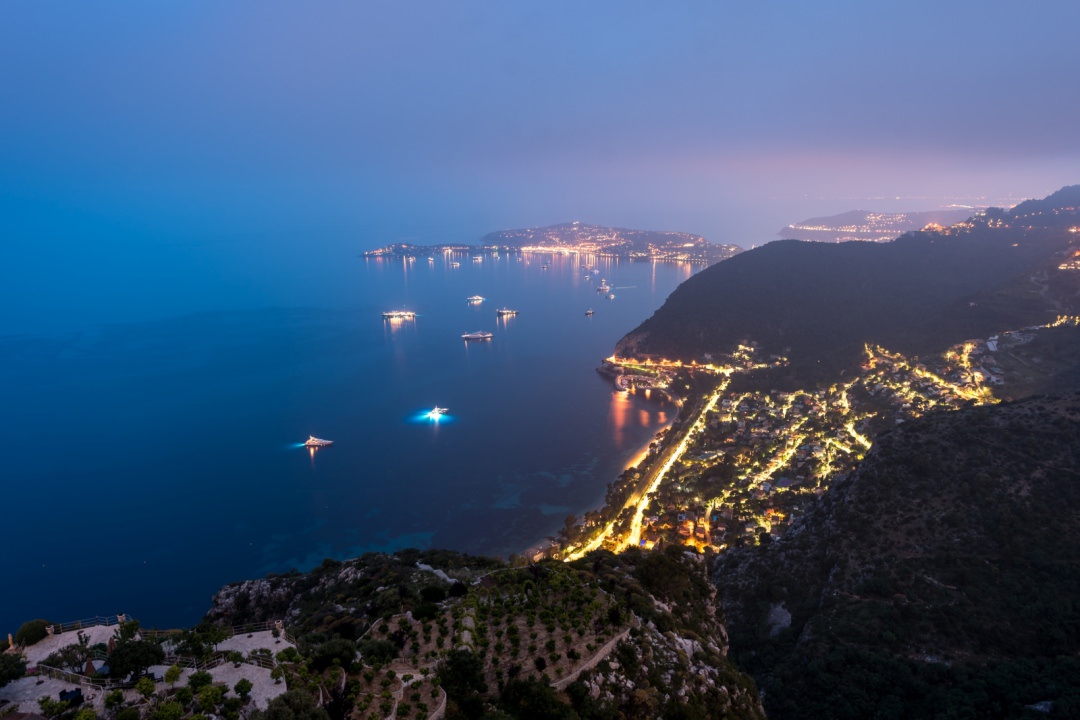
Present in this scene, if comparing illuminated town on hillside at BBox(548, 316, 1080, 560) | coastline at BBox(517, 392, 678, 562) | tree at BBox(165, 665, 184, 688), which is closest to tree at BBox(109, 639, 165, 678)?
tree at BBox(165, 665, 184, 688)

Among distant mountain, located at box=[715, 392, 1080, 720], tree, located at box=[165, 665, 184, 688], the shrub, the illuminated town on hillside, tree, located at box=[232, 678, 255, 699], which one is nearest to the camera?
tree, located at box=[232, 678, 255, 699]

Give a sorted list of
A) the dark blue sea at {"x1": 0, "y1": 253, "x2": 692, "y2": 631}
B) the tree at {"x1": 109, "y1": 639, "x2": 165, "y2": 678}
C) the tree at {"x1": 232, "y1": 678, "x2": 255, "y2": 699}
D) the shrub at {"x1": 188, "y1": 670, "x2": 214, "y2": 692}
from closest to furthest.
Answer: the tree at {"x1": 232, "y1": 678, "x2": 255, "y2": 699}, the shrub at {"x1": 188, "y1": 670, "x2": 214, "y2": 692}, the tree at {"x1": 109, "y1": 639, "x2": 165, "y2": 678}, the dark blue sea at {"x1": 0, "y1": 253, "x2": 692, "y2": 631}

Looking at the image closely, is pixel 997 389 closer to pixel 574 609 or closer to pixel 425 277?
pixel 574 609

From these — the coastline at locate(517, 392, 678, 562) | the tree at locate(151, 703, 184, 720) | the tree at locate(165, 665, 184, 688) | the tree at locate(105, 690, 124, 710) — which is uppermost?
the tree at locate(151, 703, 184, 720)

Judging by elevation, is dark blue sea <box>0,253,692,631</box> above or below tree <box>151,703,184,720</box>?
below

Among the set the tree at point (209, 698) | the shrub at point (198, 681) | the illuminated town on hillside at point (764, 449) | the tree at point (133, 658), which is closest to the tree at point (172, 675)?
the shrub at point (198, 681)

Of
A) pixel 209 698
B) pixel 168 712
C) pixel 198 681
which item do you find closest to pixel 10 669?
pixel 198 681

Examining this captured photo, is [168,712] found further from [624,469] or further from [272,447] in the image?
[272,447]

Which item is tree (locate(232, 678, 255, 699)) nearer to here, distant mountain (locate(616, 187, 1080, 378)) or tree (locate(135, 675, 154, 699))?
tree (locate(135, 675, 154, 699))

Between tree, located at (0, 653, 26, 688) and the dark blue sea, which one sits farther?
the dark blue sea
